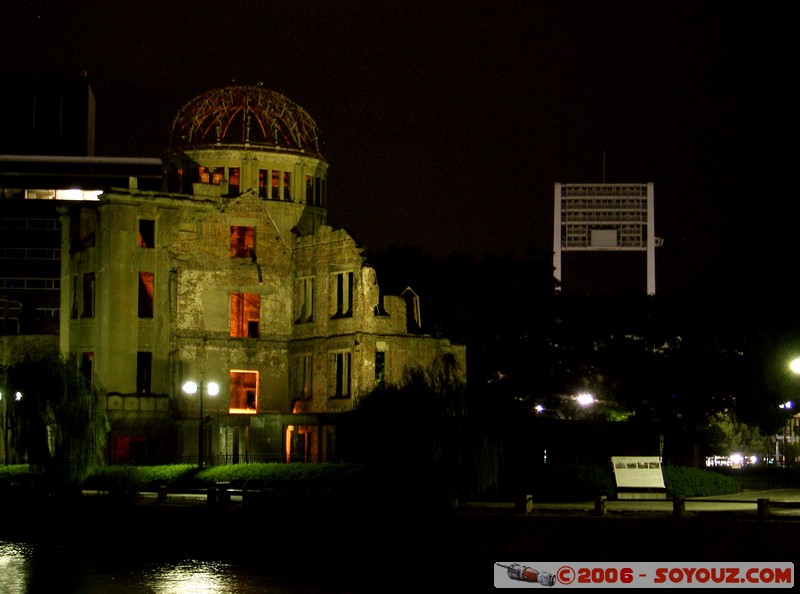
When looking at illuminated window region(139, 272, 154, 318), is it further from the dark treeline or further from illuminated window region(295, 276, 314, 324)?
the dark treeline

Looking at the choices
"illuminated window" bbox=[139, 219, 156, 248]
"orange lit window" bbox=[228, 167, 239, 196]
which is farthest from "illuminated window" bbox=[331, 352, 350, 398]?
"orange lit window" bbox=[228, 167, 239, 196]

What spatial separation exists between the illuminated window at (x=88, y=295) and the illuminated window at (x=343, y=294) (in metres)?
11.8

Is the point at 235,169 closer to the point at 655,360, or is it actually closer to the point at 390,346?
the point at 390,346

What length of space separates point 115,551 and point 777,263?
132 feet

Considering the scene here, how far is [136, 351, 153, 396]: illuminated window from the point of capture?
63.8m

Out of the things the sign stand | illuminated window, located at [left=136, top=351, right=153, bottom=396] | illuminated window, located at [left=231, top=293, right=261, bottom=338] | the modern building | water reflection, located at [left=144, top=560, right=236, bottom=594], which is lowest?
water reflection, located at [left=144, top=560, right=236, bottom=594]

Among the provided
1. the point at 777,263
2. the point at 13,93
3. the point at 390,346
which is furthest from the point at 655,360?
the point at 13,93

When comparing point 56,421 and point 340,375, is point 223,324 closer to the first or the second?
point 340,375

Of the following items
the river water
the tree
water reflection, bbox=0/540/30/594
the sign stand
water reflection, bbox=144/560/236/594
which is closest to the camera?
water reflection, bbox=144/560/236/594

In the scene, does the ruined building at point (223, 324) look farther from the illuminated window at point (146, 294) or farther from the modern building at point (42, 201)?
the modern building at point (42, 201)

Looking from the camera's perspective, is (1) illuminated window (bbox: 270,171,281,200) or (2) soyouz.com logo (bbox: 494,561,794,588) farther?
(1) illuminated window (bbox: 270,171,281,200)

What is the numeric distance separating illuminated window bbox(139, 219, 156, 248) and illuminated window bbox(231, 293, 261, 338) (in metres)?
4.81

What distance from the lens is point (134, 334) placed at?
63.7m

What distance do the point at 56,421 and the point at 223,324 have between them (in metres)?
13.8
